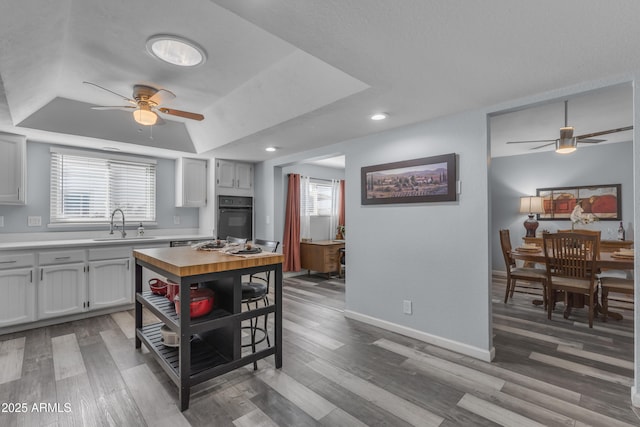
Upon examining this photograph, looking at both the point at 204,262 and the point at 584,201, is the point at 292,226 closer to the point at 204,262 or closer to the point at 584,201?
the point at 204,262

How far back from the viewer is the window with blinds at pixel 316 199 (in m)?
6.27

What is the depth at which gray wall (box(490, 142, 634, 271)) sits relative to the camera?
484 centimetres

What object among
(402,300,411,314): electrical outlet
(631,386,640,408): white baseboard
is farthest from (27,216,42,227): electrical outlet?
(631,386,640,408): white baseboard

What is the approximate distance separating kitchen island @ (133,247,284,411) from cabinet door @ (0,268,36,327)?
165 cm

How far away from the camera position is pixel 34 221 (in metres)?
3.79

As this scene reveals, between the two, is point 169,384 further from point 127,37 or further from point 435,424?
point 127,37

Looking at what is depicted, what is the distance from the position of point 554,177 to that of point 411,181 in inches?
159

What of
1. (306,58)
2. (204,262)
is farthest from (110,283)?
(306,58)

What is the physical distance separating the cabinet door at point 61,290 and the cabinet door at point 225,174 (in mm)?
2177

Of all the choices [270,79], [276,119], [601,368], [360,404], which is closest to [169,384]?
[360,404]

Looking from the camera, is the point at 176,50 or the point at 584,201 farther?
the point at 584,201

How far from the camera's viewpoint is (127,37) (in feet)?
6.70

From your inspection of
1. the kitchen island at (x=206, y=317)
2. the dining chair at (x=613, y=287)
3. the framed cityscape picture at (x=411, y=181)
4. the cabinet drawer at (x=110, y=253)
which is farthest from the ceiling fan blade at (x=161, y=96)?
the dining chair at (x=613, y=287)

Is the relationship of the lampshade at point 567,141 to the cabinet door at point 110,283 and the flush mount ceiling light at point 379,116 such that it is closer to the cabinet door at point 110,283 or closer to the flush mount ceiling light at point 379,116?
the flush mount ceiling light at point 379,116
